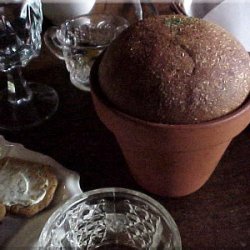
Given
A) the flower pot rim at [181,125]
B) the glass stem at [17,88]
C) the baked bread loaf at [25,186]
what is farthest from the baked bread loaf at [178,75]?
the glass stem at [17,88]

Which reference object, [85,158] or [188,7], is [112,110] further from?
→ [188,7]

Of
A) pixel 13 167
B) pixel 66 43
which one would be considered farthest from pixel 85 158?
pixel 66 43

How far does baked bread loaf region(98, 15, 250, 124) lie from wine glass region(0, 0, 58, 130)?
18 centimetres

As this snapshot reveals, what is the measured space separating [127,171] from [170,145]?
0.10 metres

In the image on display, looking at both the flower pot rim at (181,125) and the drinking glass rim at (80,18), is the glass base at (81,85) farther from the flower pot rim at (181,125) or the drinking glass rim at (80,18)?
the flower pot rim at (181,125)

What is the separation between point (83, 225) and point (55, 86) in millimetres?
207

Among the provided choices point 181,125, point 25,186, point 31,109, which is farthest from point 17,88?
point 181,125

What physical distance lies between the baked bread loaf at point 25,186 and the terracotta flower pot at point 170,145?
8cm

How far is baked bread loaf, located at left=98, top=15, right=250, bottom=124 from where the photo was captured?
36 centimetres

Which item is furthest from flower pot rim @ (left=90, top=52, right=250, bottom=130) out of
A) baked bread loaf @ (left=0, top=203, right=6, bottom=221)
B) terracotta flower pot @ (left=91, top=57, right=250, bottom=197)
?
baked bread loaf @ (left=0, top=203, right=6, bottom=221)

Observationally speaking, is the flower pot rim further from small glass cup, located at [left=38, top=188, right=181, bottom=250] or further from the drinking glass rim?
the drinking glass rim

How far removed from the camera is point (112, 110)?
1.25 ft

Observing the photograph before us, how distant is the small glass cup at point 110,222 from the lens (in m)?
0.40

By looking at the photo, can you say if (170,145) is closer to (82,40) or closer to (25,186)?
(25,186)
